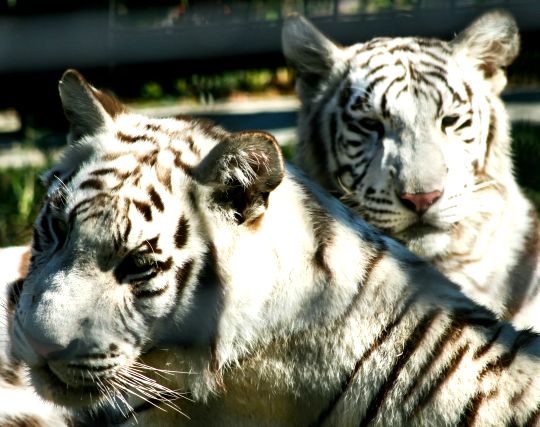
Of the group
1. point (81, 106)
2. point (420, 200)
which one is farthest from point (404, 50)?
point (81, 106)

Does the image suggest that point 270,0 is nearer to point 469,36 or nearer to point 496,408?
point 469,36

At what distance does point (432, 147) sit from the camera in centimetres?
243

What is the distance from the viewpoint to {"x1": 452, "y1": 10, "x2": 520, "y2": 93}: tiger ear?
2.74 m

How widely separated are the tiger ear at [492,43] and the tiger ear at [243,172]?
49.9 inches

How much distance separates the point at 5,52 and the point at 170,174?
1.36 meters

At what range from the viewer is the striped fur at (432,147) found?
247cm

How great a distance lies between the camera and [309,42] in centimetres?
281

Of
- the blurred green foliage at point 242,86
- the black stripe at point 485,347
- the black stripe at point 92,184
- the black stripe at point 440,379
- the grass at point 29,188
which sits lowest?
the blurred green foliage at point 242,86

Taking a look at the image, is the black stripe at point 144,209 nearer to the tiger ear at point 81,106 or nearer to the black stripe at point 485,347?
the tiger ear at point 81,106

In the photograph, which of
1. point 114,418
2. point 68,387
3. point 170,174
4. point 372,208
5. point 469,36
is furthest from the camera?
point 469,36

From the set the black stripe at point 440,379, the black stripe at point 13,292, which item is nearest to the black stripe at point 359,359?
the black stripe at point 440,379

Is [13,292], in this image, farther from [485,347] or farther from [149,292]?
[485,347]

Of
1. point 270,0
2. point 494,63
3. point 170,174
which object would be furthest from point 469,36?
point 270,0

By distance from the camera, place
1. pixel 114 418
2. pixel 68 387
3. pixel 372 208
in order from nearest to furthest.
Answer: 1. pixel 68 387
2. pixel 114 418
3. pixel 372 208
